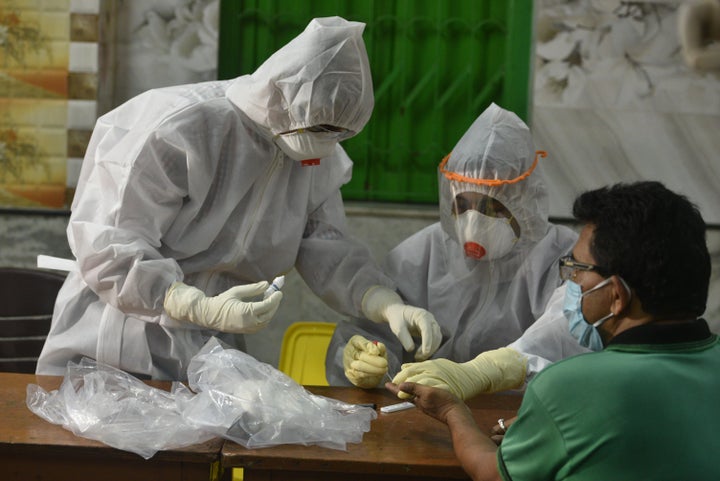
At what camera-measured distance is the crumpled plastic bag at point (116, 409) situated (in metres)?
1.85

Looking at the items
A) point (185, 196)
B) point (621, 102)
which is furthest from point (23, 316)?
point (621, 102)

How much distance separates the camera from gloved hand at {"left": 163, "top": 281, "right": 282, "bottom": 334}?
7.35 feet

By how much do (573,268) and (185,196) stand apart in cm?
117

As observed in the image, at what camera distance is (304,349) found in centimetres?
339

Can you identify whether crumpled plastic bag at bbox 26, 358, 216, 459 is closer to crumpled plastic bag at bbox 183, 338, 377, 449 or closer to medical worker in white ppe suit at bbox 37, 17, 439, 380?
crumpled plastic bag at bbox 183, 338, 377, 449

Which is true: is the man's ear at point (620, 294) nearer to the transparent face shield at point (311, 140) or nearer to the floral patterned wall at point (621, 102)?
the transparent face shield at point (311, 140)

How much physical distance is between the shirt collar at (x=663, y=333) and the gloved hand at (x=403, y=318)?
0.97 m

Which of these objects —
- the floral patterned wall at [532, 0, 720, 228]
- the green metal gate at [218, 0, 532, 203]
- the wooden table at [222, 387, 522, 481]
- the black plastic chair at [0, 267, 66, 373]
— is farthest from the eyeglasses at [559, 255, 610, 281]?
the green metal gate at [218, 0, 532, 203]

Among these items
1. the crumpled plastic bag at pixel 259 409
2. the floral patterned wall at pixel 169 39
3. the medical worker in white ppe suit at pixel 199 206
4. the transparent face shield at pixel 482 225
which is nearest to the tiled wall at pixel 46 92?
the floral patterned wall at pixel 169 39

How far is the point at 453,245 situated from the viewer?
2.79 meters

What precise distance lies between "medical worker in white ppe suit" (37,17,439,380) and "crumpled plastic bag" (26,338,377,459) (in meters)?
0.20

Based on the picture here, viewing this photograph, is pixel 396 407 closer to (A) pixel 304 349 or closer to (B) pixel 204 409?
(B) pixel 204 409

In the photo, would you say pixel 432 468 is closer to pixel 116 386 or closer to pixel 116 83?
pixel 116 386

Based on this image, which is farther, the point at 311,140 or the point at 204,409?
the point at 311,140
